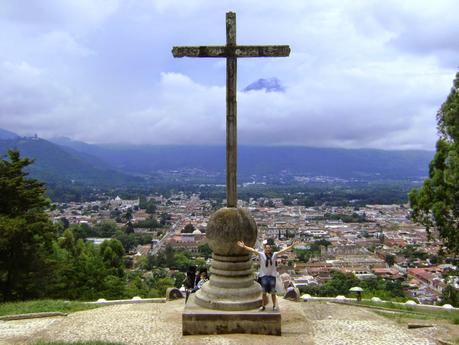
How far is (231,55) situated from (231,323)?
13.9 ft

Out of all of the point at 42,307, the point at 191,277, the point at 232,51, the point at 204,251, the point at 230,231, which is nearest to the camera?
the point at 230,231

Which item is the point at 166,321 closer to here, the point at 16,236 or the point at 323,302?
the point at 323,302

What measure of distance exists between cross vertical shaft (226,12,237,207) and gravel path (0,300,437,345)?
2.19 m

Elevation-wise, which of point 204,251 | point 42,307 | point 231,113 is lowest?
point 204,251

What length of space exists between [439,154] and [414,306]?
15.7 feet

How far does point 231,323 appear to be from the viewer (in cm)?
695

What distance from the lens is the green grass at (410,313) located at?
8.35 meters

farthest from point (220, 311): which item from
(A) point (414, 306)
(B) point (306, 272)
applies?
(B) point (306, 272)

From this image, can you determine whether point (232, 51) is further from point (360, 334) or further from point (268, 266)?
point (360, 334)

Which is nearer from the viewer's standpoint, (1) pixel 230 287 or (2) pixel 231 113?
(1) pixel 230 287

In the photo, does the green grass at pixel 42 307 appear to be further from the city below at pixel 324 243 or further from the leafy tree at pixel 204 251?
the leafy tree at pixel 204 251

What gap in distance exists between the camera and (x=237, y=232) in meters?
7.46

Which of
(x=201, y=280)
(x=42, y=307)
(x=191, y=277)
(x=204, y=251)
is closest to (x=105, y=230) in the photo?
(x=204, y=251)

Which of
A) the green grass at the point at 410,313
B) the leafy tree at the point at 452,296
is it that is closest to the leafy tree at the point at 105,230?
the leafy tree at the point at 452,296
